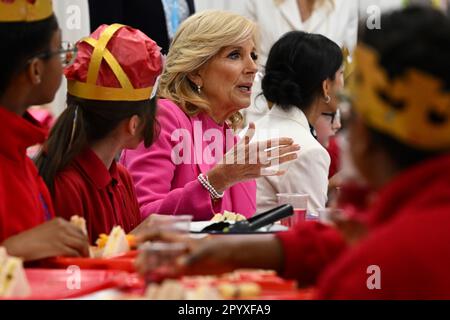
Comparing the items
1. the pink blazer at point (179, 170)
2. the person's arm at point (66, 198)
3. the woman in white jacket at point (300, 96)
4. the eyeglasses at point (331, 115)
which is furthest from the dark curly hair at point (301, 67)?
the person's arm at point (66, 198)

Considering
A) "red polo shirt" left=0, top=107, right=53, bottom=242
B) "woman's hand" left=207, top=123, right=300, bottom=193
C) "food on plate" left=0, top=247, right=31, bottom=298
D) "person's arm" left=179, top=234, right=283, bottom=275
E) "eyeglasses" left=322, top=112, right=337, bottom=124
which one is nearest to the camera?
"person's arm" left=179, top=234, right=283, bottom=275

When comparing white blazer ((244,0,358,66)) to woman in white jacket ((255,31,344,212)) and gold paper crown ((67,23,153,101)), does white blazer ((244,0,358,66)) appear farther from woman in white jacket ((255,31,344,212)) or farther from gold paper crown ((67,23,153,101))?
gold paper crown ((67,23,153,101))

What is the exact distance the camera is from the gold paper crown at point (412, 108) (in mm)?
1462

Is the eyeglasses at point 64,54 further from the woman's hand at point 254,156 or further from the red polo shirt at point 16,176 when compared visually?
the woman's hand at point 254,156

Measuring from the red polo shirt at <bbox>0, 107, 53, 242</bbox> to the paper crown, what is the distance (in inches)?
19.3

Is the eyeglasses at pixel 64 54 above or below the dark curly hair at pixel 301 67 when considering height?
above

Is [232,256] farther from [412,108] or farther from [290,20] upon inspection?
[290,20]

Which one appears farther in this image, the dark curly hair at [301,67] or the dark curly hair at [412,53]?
the dark curly hair at [301,67]

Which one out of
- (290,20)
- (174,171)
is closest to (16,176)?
(174,171)

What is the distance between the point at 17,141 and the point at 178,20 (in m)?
3.08

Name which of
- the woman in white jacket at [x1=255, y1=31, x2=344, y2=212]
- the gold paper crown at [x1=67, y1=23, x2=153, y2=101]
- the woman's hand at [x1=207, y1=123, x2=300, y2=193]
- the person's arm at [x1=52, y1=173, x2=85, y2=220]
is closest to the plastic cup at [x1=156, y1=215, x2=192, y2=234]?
the person's arm at [x1=52, y1=173, x2=85, y2=220]

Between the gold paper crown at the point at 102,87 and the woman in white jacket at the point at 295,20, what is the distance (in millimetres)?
2743

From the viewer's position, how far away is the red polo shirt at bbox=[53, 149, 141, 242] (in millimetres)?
2934

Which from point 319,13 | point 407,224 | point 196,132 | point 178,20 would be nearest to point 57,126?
point 196,132
